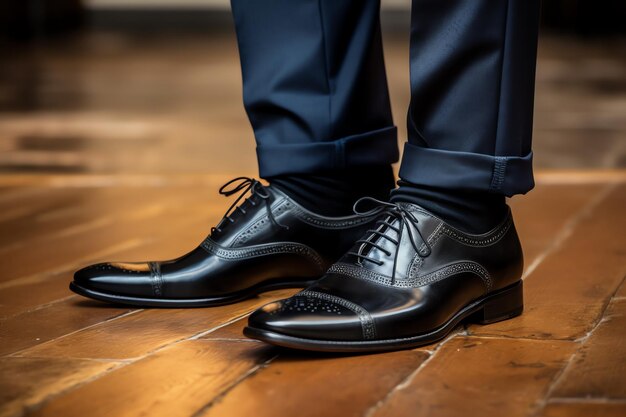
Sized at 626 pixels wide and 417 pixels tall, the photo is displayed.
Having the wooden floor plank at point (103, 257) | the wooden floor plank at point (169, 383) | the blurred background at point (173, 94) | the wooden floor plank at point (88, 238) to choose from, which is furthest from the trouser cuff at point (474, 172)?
the blurred background at point (173, 94)

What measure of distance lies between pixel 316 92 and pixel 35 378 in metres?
0.46

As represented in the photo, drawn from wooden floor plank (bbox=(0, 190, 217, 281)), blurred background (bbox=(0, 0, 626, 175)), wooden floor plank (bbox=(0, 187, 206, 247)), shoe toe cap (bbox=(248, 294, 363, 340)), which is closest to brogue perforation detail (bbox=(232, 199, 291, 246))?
shoe toe cap (bbox=(248, 294, 363, 340))

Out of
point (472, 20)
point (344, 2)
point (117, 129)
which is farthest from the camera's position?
point (117, 129)

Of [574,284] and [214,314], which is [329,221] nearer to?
[214,314]

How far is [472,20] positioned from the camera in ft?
2.97

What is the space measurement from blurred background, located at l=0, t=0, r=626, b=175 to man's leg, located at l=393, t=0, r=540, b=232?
1.27m

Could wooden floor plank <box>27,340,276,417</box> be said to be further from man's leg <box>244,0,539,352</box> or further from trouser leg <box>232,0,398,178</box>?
trouser leg <box>232,0,398,178</box>

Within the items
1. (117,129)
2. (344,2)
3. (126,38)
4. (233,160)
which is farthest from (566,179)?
(126,38)

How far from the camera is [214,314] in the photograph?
1.03 meters

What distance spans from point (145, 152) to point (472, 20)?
175 cm

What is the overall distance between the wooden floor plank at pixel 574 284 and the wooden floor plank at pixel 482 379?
0.05m

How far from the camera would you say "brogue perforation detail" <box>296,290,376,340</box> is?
0.86 meters

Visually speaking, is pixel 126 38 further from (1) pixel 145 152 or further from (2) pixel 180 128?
(1) pixel 145 152

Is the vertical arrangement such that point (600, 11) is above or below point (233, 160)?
above
